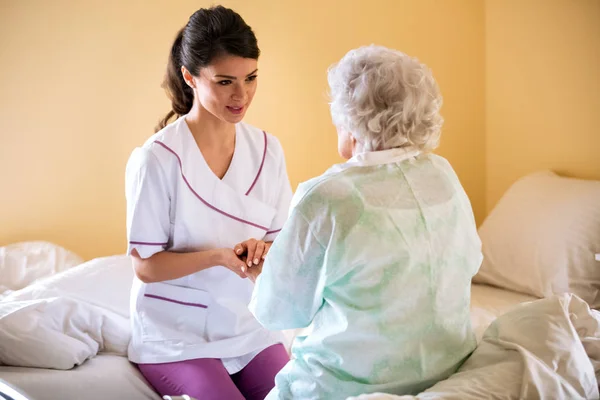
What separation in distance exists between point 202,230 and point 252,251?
0.64 feet

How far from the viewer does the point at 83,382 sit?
5.81 feet

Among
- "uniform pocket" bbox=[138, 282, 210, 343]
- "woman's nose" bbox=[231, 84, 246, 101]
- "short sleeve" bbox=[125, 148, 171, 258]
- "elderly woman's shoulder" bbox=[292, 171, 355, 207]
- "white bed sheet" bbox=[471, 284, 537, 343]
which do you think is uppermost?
"woman's nose" bbox=[231, 84, 246, 101]

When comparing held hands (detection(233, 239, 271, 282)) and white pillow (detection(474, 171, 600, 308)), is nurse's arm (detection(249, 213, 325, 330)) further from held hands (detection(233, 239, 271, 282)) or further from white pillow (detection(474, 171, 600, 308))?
white pillow (detection(474, 171, 600, 308))

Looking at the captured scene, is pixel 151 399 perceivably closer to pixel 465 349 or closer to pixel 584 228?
pixel 465 349

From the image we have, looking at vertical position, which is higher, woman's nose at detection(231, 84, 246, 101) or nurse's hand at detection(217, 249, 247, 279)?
woman's nose at detection(231, 84, 246, 101)

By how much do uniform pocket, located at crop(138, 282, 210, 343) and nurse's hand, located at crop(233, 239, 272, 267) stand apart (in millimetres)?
200

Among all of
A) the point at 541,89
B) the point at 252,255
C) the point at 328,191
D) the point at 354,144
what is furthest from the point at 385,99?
the point at 541,89

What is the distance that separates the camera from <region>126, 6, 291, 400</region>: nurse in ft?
5.68

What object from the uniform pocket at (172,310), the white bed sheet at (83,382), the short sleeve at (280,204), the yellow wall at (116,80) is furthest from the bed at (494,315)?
the short sleeve at (280,204)

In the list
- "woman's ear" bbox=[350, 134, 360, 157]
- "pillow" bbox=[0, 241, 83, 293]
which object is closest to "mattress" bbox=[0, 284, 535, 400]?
"woman's ear" bbox=[350, 134, 360, 157]

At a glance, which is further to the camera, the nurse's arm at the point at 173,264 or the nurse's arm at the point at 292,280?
the nurse's arm at the point at 173,264

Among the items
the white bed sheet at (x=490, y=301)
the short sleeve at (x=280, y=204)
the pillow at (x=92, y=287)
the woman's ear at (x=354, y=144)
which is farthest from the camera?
the white bed sheet at (x=490, y=301)

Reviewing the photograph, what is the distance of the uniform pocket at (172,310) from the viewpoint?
5.88 feet

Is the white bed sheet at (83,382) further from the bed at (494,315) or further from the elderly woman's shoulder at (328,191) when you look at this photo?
the elderly woman's shoulder at (328,191)
